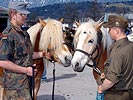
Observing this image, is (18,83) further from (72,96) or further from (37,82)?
(72,96)

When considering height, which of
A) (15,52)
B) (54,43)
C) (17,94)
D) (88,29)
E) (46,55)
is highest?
(88,29)

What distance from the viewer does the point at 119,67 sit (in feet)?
10.3

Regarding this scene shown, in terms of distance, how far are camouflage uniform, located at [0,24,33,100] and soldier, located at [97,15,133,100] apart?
0.85 m

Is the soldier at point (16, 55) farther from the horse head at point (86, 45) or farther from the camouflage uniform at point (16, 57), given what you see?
the horse head at point (86, 45)

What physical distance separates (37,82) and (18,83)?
5.73 feet

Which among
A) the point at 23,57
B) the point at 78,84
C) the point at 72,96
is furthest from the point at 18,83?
the point at 78,84

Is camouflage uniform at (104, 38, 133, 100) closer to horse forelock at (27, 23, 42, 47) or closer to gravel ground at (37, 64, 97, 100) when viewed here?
horse forelock at (27, 23, 42, 47)

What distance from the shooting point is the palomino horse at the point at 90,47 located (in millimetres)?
4387

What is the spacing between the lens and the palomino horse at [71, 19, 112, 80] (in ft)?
14.4

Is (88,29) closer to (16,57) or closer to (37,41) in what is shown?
(37,41)

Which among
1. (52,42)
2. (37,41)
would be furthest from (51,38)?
(37,41)

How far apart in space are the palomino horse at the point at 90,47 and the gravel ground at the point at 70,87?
6.60ft

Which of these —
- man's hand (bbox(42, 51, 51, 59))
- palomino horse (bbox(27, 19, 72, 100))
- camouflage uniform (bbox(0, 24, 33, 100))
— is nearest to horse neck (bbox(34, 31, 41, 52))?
palomino horse (bbox(27, 19, 72, 100))

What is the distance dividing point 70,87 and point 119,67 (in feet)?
21.1
